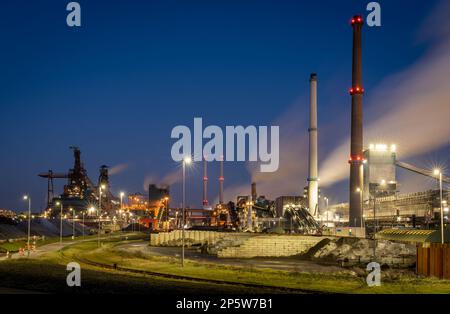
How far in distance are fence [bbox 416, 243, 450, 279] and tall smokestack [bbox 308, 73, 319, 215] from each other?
267 ft

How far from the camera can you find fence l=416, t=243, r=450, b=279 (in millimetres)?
34594

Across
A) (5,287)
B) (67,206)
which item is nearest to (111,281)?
(5,287)

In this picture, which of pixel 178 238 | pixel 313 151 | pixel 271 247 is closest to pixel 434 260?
pixel 271 247

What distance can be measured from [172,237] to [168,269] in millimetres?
41205

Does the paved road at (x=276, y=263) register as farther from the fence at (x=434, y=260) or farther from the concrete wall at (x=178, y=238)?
the concrete wall at (x=178, y=238)

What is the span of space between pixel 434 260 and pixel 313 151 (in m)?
84.4

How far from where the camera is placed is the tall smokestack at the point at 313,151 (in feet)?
393

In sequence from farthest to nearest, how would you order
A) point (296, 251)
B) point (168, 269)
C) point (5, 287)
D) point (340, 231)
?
point (340, 231), point (296, 251), point (168, 269), point (5, 287)

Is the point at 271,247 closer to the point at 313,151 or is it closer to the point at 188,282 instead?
the point at 188,282

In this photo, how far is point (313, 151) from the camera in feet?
393

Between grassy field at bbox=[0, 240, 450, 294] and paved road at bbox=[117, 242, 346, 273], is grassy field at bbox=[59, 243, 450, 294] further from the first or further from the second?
paved road at bbox=[117, 242, 346, 273]

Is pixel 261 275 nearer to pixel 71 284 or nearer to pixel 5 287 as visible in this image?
pixel 71 284

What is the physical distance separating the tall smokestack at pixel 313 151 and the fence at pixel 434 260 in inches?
3204
